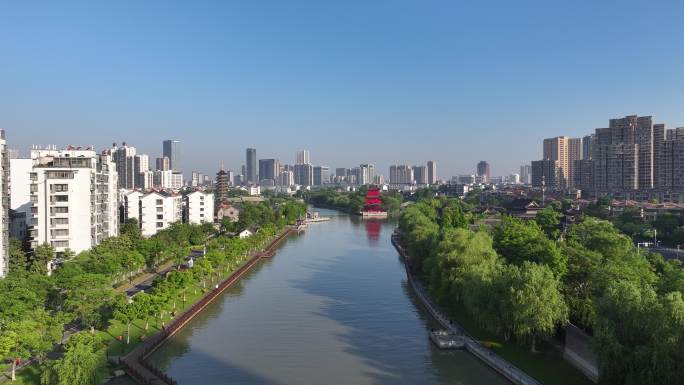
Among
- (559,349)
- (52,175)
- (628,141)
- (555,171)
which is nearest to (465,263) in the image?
(559,349)

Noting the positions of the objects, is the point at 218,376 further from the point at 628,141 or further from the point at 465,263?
the point at 628,141

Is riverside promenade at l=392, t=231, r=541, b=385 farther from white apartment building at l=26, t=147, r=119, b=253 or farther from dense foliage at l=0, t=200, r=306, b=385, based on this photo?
white apartment building at l=26, t=147, r=119, b=253

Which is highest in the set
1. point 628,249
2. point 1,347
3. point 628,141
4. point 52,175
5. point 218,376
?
point 628,141

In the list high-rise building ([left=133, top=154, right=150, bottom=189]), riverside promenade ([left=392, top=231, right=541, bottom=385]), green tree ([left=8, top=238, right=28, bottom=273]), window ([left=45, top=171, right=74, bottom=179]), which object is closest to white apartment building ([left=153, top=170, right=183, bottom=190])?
high-rise building ([left=133, top=154, right=150, bottom=189])

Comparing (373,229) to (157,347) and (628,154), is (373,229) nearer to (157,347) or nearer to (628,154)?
(628,154)

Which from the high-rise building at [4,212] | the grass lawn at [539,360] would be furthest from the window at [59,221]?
the grass lawn at [539,360]

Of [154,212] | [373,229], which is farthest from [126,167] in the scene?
[154,212]

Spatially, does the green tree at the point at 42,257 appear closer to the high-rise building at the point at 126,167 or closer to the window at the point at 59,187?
the window at the point at 59,187
